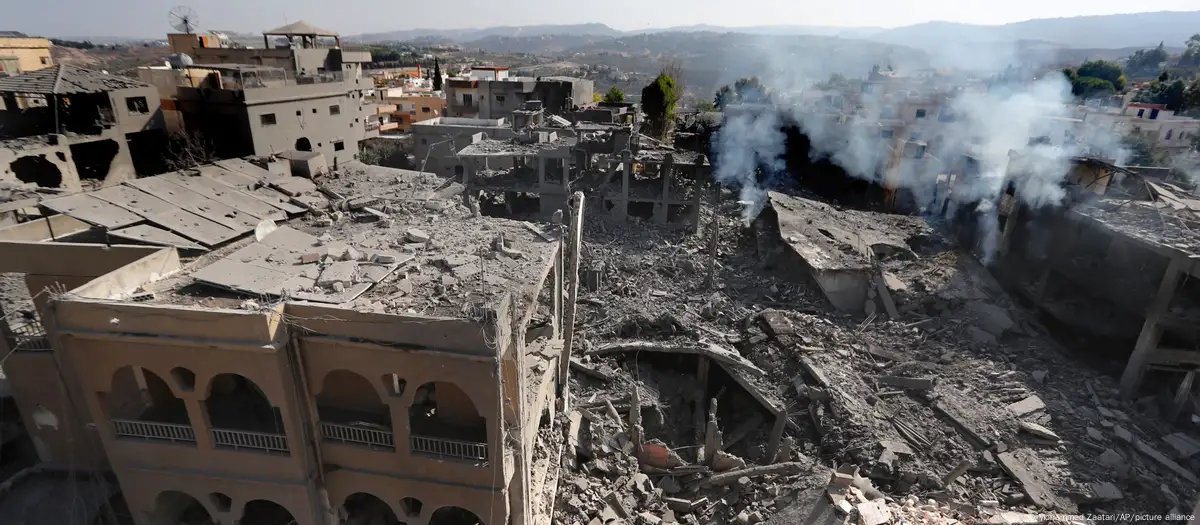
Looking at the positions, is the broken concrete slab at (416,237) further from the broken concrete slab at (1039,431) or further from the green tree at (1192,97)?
the green tree at (1192,97)

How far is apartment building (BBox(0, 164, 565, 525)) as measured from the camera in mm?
7762

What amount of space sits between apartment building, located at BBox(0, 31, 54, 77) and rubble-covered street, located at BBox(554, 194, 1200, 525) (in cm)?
3536

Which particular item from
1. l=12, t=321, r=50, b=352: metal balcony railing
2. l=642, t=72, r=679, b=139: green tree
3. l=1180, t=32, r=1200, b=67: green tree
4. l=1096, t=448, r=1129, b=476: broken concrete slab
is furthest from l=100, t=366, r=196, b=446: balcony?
l=1180, t=32, r=1200, b=67: green tree

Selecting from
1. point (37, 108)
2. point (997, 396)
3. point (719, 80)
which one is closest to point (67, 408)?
point (37, 108)

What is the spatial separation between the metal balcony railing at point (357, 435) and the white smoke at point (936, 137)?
24.5 m

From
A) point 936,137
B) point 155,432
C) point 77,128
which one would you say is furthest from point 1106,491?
point 77,128

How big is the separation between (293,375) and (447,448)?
2.40 meters

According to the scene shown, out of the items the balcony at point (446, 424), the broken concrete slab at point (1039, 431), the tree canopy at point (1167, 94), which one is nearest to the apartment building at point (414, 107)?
the balcony at point (446, 424)

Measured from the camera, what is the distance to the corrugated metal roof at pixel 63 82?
21.5 m

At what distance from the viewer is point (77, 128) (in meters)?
22.7

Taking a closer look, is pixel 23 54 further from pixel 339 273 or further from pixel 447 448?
pixel 447 448

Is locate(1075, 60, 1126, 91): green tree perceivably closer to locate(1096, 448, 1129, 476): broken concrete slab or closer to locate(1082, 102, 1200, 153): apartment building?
locate(1082, 102, 1200, 153): apartment building

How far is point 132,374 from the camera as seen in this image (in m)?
9.21

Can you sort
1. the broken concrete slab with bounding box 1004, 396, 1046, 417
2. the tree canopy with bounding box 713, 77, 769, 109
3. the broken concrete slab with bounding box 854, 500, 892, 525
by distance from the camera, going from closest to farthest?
the broken concrete slab with bounding box 854, 500, 892, 525, the broken concrete slab with bounding box 1004, 396, 1046, 417, the tree canopy with bounding box 713, 77, 769, 109
